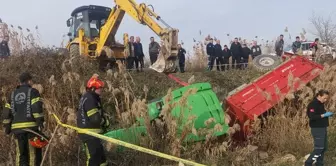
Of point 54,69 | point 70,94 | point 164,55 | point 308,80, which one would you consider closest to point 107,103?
point 70,94

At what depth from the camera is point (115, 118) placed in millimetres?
9570

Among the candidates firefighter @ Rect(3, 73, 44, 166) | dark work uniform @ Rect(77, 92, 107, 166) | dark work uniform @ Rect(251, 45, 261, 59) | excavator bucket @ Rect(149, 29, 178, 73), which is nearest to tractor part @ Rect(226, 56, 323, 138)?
dark work uniform @ Rect(77, 92, 107, 166)

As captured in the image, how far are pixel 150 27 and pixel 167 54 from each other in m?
1.59

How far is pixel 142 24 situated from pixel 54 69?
4.25 metres

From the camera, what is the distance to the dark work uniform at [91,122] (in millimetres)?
6461

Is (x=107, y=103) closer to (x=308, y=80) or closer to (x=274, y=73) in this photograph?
(x=274, y=73)

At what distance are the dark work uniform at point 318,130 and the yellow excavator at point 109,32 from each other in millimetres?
6459

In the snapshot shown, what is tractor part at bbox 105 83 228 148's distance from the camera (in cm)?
764

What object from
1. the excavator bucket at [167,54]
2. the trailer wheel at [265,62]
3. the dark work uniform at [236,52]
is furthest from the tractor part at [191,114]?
the dark work uniform at [236,52]

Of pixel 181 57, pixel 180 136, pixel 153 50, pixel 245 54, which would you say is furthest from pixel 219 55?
pixel 180 136

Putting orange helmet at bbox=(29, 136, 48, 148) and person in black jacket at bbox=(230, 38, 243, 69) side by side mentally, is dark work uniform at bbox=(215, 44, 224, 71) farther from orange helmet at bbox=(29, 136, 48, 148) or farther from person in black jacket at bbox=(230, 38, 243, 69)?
orange helmet at bbox=(29, 136, 48, 148)

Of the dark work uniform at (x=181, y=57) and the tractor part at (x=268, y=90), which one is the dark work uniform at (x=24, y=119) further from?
the dark work uniform at (x=181, y=57)

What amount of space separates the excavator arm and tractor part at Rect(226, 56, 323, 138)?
14.1 ft

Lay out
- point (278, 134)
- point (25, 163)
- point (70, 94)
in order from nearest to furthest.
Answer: point (25, 163), point (278, 134), point (70, 94)
